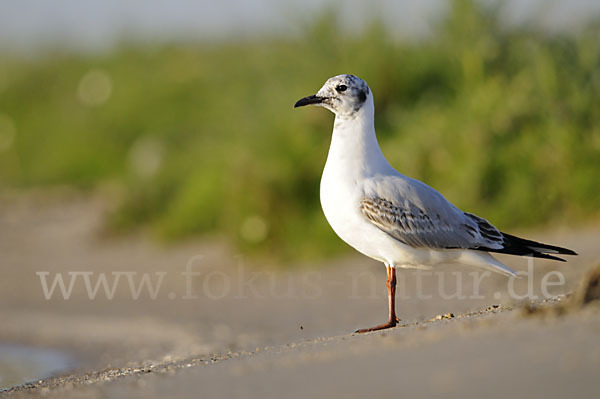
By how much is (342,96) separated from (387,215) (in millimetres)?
676

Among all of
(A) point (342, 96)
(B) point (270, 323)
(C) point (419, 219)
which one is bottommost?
(B) point (270, 323)

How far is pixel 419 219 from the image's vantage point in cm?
425

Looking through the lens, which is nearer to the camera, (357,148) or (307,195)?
(357,148)

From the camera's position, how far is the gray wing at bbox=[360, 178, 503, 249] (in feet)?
13.7

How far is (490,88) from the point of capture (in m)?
7.48

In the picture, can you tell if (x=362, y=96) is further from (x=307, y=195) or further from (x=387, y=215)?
(x=307, y=195)

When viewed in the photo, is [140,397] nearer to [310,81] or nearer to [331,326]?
[331,326]

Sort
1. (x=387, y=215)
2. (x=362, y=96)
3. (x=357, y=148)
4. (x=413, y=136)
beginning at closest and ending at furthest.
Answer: (x=387, y=215) → (x=357, y=148) → (x=362, y=96) → (x=413, y=136)

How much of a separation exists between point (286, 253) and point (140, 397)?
453 centimetres

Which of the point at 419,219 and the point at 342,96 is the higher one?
the point at 342,96

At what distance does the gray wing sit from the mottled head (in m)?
0.44

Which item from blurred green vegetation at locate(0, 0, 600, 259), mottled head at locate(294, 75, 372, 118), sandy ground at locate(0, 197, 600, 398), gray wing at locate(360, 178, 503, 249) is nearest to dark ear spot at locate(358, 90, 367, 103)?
mottled head at locate(294, 75, 372, 118)

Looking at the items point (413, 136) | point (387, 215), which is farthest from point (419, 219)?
point (413, 136)

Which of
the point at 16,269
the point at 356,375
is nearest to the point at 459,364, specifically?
the point at 356,375
